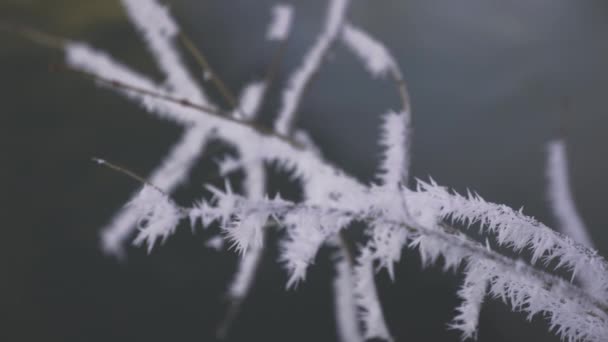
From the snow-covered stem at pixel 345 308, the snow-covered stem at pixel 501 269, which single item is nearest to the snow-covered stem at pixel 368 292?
the snow-covered stem at pixel 501 269

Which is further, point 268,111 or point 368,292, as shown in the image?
point 268,111

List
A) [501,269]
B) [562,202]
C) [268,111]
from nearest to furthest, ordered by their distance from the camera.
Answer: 1. [501,269]
2. [562,202]
3. [268,111]

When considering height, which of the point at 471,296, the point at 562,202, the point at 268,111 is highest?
the point at 268,111

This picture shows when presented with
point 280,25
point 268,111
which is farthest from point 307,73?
point 268,111

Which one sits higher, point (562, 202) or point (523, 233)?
point (562, 202)

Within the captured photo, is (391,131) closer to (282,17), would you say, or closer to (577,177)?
(282,17)

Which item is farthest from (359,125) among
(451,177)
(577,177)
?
(577,177)

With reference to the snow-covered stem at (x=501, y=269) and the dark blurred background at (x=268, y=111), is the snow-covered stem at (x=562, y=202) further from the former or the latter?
the snow-covered stem at (x=501, y=269)

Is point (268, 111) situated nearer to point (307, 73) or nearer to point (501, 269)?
point (307, 73)
